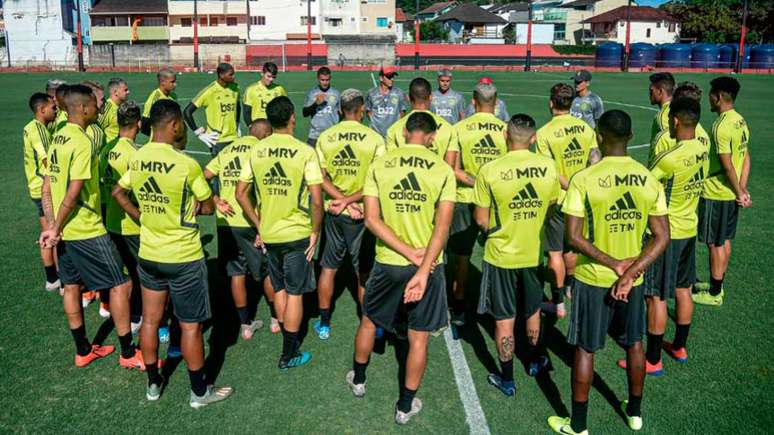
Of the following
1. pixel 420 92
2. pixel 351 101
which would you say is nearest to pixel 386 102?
pixel 420 92

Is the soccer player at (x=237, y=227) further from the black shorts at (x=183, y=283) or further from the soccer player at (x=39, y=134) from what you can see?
the soccer player at (x=39, y=134)

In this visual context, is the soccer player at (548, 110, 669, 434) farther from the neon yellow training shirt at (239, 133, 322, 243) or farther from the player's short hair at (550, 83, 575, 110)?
the neon yellow training shirt at (239, 133, 322, 243)

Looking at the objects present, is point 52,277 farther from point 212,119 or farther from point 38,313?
point 212,119

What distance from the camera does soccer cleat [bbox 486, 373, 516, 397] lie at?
5738 mm

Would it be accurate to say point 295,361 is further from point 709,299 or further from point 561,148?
point 709,299

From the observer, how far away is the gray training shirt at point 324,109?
10.6 m

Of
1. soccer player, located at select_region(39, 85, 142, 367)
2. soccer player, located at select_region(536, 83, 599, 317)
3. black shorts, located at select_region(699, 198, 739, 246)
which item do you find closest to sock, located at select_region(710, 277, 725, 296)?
Answer: black shorts, located at select_region(699, 198, 739, 246)

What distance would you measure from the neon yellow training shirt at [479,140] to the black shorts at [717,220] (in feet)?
9.75

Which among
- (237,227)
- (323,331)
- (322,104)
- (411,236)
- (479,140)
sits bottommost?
(323,331)

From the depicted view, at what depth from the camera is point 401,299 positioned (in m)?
5.21

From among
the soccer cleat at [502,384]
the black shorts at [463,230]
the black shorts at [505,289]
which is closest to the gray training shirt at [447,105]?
the black shorts at [463,230]

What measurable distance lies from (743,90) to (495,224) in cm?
3611

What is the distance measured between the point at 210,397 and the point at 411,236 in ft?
8.22

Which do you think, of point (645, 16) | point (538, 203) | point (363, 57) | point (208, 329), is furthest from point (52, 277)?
point (645, 16)
